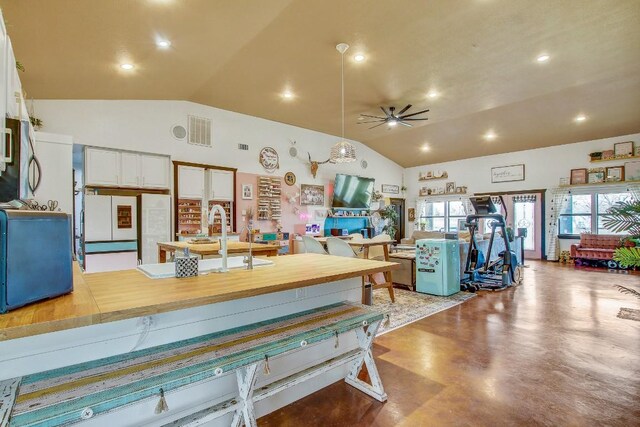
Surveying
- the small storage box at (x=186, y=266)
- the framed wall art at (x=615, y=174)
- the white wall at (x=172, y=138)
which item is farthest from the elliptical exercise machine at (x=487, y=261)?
the small storage box at (x=186, y=266)

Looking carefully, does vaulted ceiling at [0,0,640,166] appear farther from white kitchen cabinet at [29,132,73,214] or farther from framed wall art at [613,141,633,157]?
white kitchen cabinet at [29,132,73,214]

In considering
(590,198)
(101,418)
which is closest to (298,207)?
(101,418)

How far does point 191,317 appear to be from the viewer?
5.88 feet

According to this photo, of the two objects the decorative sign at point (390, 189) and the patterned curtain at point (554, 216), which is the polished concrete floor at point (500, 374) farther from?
the decorative sign at point (390, 189)

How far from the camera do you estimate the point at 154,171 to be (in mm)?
6051

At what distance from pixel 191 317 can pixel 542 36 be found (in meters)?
5.65

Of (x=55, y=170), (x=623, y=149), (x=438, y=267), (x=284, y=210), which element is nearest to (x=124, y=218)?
(x=55, y=170)

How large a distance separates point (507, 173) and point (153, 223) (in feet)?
32.8

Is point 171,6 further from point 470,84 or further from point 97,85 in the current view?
point 470,84

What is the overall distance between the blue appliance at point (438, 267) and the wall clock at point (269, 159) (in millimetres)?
4245

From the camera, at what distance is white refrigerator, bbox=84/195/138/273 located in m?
5.25

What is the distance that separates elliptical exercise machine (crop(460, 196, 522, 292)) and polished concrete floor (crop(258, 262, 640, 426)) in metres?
1.15

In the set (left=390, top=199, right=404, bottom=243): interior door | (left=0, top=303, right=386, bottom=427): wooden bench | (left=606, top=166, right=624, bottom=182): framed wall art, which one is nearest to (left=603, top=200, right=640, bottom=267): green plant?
(left=0, top=303, right=386, bottom=427): wooden bench

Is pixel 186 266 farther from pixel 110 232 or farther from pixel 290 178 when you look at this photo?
pixel 290 178
